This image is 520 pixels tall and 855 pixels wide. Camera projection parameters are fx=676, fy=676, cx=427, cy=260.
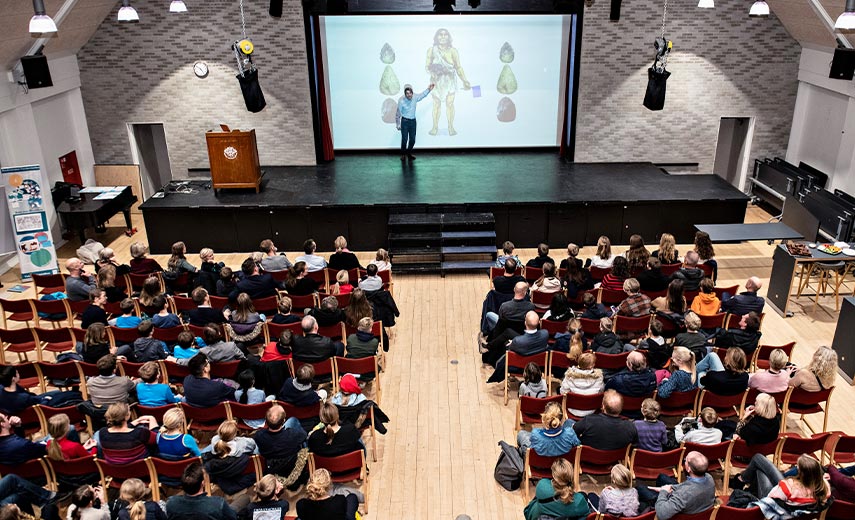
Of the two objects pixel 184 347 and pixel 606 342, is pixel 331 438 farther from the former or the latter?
pixel 606 342

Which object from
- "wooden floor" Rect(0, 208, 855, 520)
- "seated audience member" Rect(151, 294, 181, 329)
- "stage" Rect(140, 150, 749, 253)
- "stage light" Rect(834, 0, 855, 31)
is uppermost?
"stage light" Rect(834, 0, 855, 31)

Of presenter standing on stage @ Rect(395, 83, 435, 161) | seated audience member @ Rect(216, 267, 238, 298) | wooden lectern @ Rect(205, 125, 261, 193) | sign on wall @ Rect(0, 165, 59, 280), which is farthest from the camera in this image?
presenter standing on stage @ Rect(395, 83, 435, 161)

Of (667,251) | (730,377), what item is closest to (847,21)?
(667,251)

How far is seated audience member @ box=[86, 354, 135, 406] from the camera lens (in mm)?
6188

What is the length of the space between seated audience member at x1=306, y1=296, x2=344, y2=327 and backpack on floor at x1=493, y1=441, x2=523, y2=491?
246 cm

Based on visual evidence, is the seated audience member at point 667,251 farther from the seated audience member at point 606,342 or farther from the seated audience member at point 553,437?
the seated audience member at point 553,437

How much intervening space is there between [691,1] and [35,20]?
1132 cm

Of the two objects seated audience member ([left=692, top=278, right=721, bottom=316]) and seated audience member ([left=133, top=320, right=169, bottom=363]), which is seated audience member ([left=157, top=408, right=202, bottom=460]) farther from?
seated audience member ([left=692, top=278, right=721, bottom=316])

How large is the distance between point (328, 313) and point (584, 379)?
116 inches

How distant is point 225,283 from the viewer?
8477mm

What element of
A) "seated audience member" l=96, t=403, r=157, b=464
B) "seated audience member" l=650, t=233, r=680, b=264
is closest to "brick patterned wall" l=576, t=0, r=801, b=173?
"seated audience member" l=650, t=233, r=680, b=264

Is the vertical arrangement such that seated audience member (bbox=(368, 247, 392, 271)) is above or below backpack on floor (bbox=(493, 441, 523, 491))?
above

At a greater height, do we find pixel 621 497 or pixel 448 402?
pixel 621 497

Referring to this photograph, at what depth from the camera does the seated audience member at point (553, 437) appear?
566 cm
